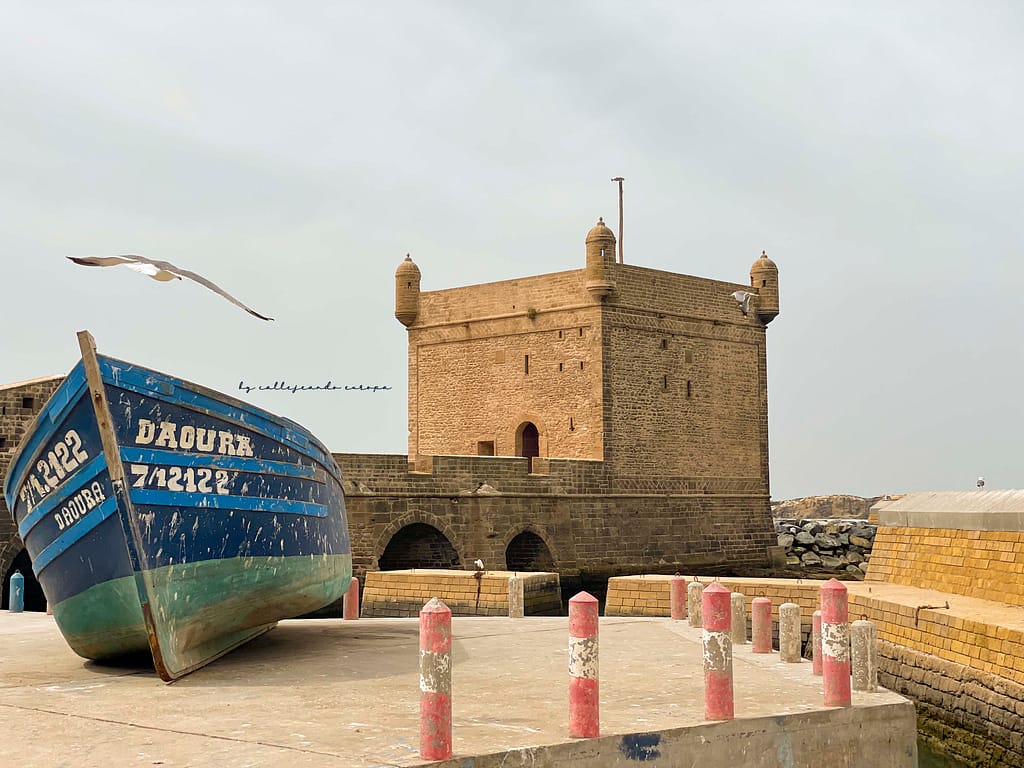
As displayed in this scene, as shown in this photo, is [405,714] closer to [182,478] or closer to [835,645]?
[835,645]

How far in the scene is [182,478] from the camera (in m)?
8.40

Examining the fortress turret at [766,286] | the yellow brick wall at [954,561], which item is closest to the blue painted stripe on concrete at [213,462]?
the yellow brick wall at [954,561]

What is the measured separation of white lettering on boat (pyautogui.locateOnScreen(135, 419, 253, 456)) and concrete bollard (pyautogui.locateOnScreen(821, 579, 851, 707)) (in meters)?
4.30

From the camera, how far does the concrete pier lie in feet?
19.1

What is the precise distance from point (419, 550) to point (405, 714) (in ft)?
66.7

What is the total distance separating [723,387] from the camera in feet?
110

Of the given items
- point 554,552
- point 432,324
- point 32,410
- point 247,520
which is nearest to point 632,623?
point 247,520

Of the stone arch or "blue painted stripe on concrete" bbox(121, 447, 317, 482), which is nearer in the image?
"blue painted stripe on concrete" bbox(121, 447, 317, 482)

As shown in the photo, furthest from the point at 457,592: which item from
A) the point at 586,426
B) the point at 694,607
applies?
the point at 586,426

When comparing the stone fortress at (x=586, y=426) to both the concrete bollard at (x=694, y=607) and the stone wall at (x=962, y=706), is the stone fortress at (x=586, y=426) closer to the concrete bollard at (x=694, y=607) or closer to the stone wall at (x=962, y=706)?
the concrete bollard at (x=694, y=607)

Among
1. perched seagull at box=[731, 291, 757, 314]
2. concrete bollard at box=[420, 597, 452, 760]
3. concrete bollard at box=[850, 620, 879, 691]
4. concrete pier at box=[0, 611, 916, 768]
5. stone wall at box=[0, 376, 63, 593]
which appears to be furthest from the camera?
perched seagull at box=[731, 291, 757, 314]

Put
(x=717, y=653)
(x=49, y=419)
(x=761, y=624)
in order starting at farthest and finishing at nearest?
(x=761, y=624), (x=49, y=419), (x=717, y=653)

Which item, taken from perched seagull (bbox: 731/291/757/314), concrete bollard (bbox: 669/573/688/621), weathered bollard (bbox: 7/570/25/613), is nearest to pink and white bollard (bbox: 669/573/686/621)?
concrete bollard (bbox: 669/573/688/621)

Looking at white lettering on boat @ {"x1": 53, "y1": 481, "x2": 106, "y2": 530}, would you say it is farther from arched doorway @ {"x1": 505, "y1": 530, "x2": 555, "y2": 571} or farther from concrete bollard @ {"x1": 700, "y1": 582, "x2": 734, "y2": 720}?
arched doorway @ {"x1": 505, "y1": 530, "x2": 555, "y2": 571}
